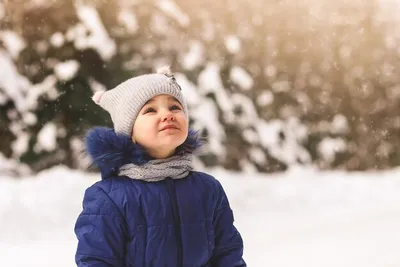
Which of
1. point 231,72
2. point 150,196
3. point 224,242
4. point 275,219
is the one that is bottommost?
point 275,219

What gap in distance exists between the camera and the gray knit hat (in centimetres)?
125

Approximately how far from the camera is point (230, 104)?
3.62 meters

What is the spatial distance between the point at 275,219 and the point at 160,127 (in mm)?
2032

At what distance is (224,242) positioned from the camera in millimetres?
1312

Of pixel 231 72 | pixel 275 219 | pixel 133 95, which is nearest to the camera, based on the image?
pixel 133 95

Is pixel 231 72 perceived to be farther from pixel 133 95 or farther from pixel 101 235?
pixel 101 235

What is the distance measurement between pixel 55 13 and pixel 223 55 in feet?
3.73

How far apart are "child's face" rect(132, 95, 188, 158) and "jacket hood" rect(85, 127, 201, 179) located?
3 cm

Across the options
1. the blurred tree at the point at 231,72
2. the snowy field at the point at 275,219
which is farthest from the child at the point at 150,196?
the blurred tree at the point at 231,72

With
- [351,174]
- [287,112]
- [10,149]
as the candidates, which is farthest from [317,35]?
[10,149]

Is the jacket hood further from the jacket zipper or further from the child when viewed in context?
the jacket zipper

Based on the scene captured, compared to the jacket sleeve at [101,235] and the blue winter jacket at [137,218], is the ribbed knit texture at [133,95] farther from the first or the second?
the jacket sleeve at [101,235]

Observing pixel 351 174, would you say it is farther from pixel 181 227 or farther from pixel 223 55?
pixel 181 227

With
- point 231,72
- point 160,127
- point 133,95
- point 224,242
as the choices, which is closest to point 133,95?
point 133,95
